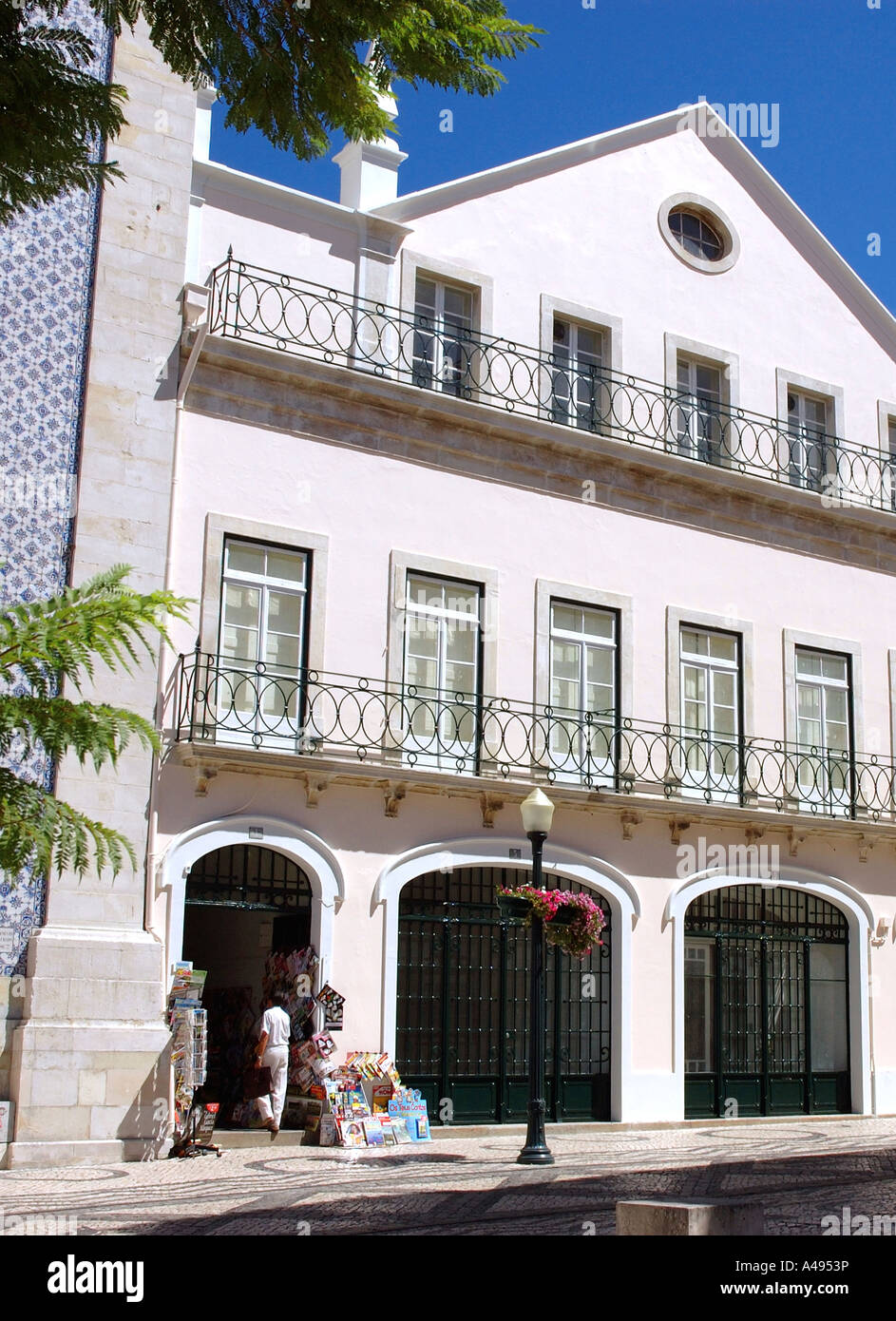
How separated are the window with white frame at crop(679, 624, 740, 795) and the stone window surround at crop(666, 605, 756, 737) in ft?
0.28

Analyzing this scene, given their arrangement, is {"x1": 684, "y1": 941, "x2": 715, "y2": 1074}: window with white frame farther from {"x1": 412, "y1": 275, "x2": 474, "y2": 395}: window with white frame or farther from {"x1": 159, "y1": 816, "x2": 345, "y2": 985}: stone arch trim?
{"x1": 412, "y1": 275, "x2": 474, "y2": 395}: window with white frame

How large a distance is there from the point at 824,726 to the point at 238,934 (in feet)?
26.1

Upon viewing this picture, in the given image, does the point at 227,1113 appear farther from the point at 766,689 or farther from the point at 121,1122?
the point at 766,689

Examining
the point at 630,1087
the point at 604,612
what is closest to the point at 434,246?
the point at 604,612

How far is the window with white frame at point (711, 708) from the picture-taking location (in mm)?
17886

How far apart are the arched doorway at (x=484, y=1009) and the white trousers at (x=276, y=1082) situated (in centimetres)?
178

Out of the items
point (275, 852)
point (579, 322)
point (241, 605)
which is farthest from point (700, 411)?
point (275, 852)

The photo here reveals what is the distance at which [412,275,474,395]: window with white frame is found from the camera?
17078mm

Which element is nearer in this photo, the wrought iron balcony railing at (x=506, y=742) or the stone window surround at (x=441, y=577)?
the wrought iron balcony railing at (x=506, y=742)

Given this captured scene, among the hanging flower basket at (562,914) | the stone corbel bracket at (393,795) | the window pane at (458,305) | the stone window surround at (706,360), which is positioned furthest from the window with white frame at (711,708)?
the window pane at (458,305)

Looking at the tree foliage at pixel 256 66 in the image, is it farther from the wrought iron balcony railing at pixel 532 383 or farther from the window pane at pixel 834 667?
the window pane at pixel 834 667

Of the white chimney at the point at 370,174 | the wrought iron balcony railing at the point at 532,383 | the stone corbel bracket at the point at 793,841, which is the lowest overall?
the stone corbel bracket at the point at 793,841

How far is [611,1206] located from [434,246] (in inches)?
446

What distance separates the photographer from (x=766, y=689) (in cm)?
1872
